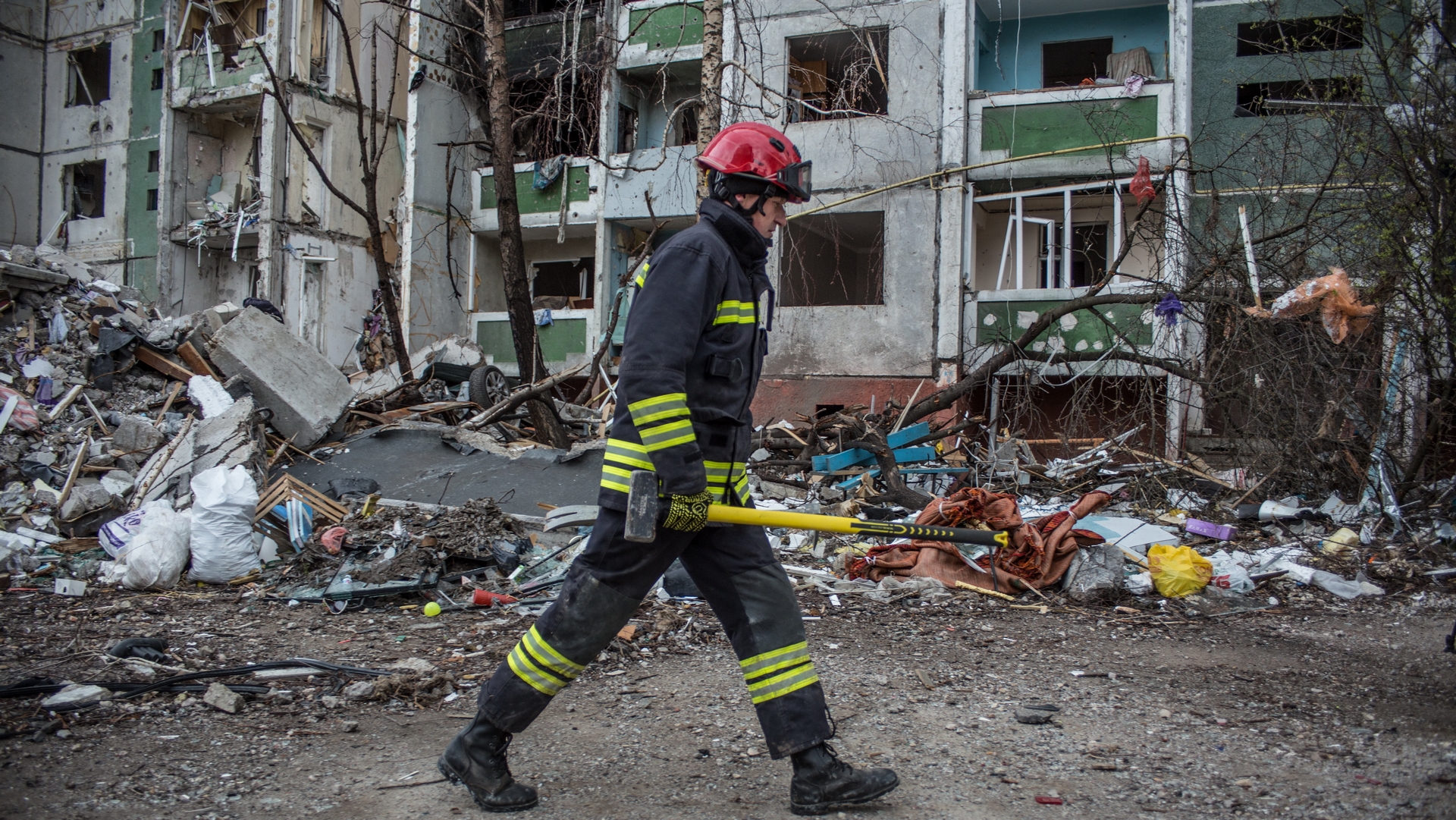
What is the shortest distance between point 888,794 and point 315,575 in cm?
422

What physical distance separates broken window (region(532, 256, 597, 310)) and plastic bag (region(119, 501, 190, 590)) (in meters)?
12.4

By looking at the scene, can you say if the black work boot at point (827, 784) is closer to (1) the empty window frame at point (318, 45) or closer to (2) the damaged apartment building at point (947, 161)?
(2) the damaged apartment building at point (947, 161)

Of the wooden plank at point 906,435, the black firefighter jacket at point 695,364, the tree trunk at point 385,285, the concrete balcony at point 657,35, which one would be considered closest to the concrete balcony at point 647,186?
the concrete balcony at point 657,35

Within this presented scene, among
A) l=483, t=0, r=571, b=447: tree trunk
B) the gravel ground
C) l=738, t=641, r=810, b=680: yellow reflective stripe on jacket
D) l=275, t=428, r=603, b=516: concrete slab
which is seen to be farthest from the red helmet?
l=483, t=0, r=571, b=447: tree trunk

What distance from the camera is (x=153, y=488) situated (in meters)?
7.13

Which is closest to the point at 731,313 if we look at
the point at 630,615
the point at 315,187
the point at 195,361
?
the point at 630,615

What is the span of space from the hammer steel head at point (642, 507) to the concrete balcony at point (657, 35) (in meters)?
14.3

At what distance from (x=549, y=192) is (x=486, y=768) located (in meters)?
15.4

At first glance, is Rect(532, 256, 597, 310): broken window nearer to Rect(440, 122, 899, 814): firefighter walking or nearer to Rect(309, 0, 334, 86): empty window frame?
Rect(309, 0, 334, 86): empty window frame

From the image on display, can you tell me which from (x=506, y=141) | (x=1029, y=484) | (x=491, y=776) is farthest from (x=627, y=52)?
(x=491, y=776)

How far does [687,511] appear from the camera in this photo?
237 centimetres

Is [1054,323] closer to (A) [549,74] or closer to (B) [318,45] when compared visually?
(A) [549,74]

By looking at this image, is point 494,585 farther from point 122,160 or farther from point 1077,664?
point 122,160

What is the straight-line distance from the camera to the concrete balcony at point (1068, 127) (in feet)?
40.1
